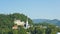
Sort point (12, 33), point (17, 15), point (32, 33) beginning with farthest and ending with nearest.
→ point (17, 15) → point (32, 33) → point (12, 33)

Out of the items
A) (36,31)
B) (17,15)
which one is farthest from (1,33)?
(17,15)

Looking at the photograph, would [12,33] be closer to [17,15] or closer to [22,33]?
[22,33]

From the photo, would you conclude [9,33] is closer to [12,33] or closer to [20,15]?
[12,33]

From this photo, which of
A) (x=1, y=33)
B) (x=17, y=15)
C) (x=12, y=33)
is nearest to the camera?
(x=12, y=33)

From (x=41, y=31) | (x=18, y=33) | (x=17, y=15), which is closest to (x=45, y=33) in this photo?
(x=41, y=31)

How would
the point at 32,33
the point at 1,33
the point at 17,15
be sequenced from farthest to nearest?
1. the point at 17,15
2. the point at 32,33
3. the point at 1,33

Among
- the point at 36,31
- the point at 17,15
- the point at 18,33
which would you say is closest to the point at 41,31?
the point at 36,31

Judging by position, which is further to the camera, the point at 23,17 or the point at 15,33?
the point at 23,17

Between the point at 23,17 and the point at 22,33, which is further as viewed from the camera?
the point at 23,17
